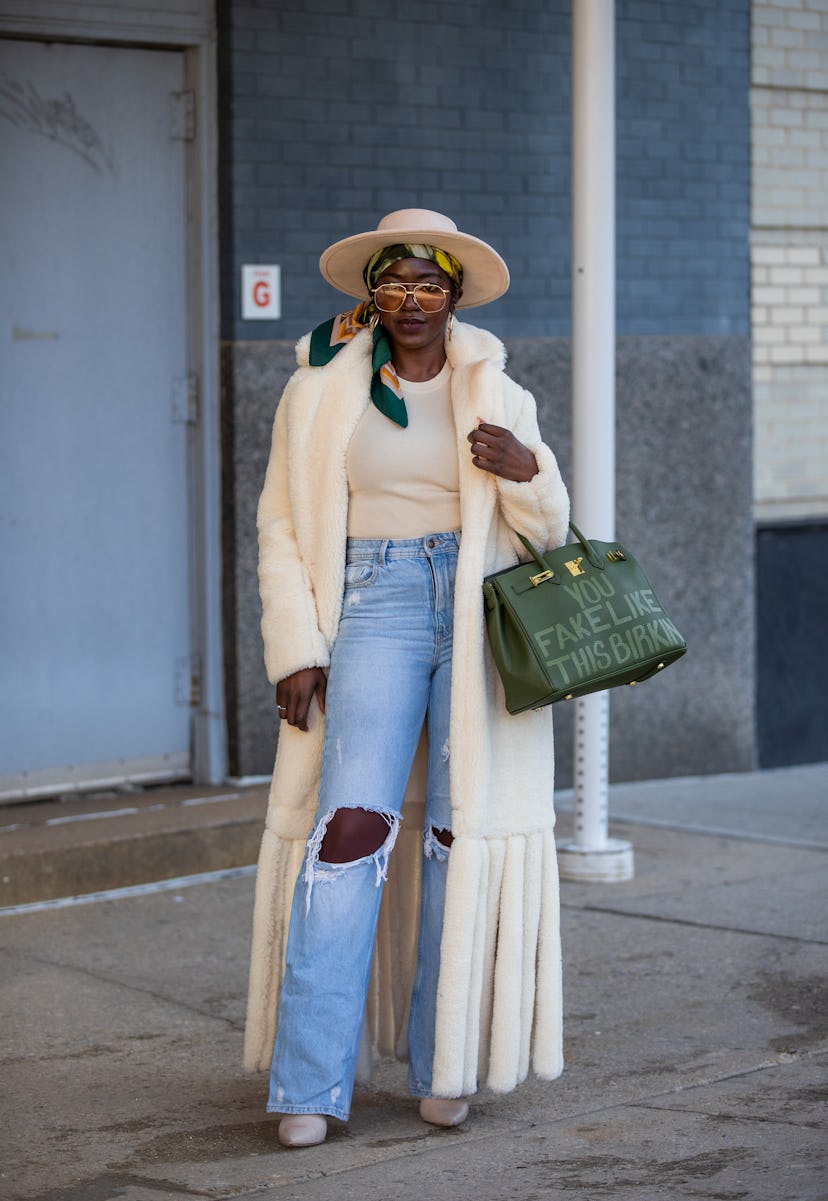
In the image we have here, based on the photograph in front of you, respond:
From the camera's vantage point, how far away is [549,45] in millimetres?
7961

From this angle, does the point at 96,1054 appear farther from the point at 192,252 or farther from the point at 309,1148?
the point at 192,252

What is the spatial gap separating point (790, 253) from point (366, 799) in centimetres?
530

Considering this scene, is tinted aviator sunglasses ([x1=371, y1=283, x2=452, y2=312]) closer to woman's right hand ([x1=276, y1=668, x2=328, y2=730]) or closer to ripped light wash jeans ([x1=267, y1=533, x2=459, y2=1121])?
ripped light wash jeans ([x1=267, y1=533, x2=459, y2=1121])

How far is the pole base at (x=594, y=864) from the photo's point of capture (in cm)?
662

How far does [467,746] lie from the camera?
4.13m

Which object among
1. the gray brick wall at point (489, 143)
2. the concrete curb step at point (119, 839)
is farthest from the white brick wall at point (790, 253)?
the concrete curb step at point (119, 839)

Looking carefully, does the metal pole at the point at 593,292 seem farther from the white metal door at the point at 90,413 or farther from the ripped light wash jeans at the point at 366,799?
the ripped light wash jeans at the point at 366,799

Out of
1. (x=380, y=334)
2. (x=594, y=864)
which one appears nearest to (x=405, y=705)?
(x=380, y=334)

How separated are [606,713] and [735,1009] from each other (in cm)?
148

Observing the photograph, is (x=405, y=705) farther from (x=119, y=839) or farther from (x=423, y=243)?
(x=119, y=839)

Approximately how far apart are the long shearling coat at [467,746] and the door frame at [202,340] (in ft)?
10.0

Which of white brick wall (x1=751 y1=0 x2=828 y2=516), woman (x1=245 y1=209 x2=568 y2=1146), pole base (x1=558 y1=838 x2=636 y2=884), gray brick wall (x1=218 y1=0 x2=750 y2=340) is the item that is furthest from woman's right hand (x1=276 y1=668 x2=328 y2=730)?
white brick wall (x1=751 y1=0 x2=828 y2=516)

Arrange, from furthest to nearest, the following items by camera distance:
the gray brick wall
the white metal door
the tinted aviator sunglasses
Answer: the gray brick wall, the white metal door, the tinted aviator sunglasses

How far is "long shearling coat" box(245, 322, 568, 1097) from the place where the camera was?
4137mm
